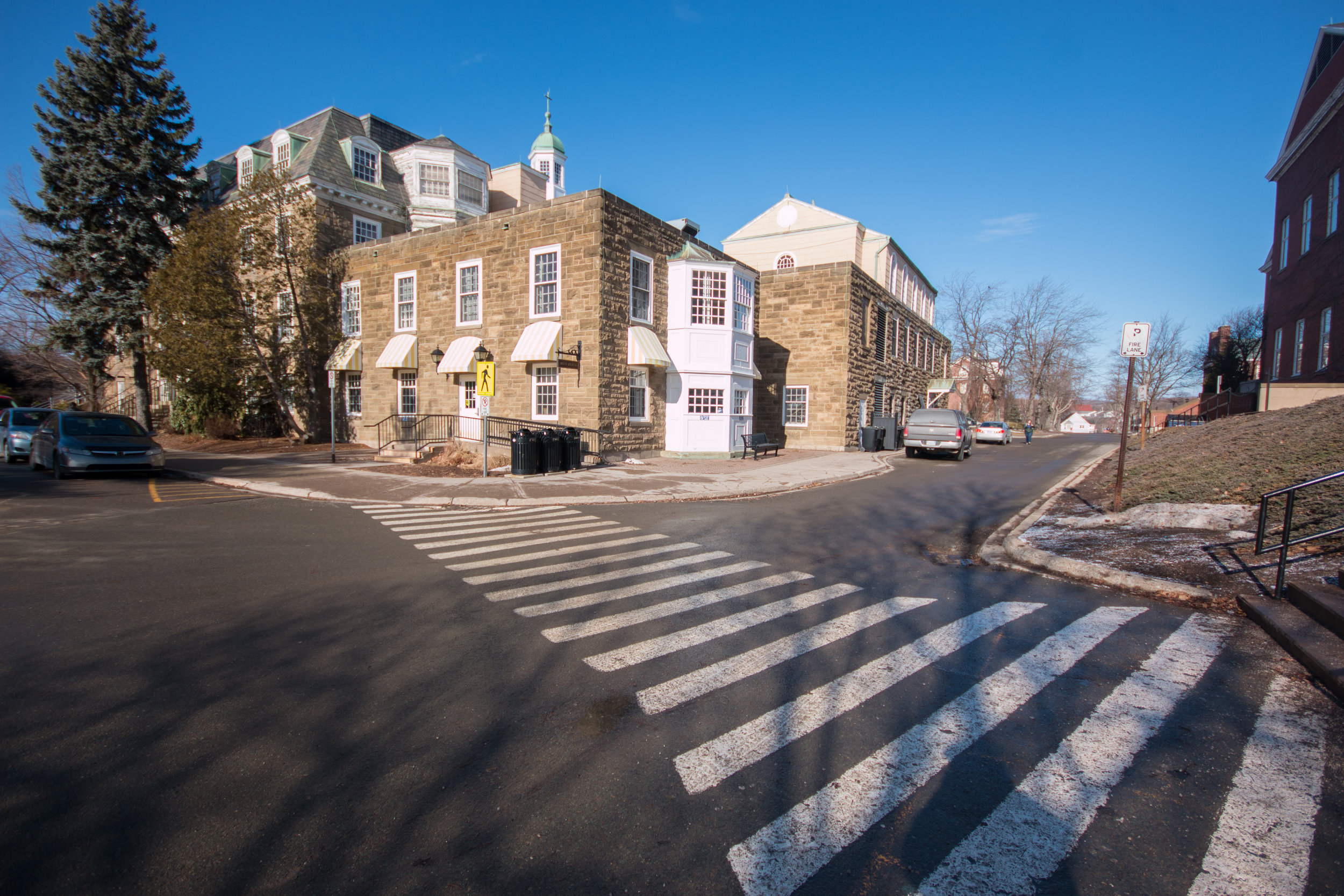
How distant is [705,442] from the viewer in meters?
20.7

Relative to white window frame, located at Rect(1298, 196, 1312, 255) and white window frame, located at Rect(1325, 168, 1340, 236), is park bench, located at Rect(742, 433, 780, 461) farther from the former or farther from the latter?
white window frame, located at Rect(1298, 196, 1312, 255)

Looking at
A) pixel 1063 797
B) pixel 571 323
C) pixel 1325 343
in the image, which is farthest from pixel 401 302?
pixel 1325 343

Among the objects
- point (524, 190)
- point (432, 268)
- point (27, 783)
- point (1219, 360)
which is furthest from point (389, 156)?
point (1219, 360)

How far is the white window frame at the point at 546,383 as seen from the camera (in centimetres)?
1894

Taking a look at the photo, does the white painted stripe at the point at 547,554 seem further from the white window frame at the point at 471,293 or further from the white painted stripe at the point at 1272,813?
the white window frame at the point at 471,293

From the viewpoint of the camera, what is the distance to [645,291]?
20078 mm

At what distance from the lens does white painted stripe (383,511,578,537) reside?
31.1ft

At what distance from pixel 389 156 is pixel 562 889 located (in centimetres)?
3493

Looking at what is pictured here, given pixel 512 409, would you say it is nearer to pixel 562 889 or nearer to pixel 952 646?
pixel 952 646

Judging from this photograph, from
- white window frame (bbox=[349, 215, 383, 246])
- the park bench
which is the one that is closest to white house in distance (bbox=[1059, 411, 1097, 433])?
the park bench

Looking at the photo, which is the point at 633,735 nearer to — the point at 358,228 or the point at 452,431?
the point at 452,431

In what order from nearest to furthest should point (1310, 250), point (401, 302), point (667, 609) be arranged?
point (667, 609), point (401, 302), point (1310, 250)

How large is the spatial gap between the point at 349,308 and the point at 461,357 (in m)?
8.51

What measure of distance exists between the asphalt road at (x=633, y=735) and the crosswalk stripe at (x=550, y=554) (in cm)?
22
